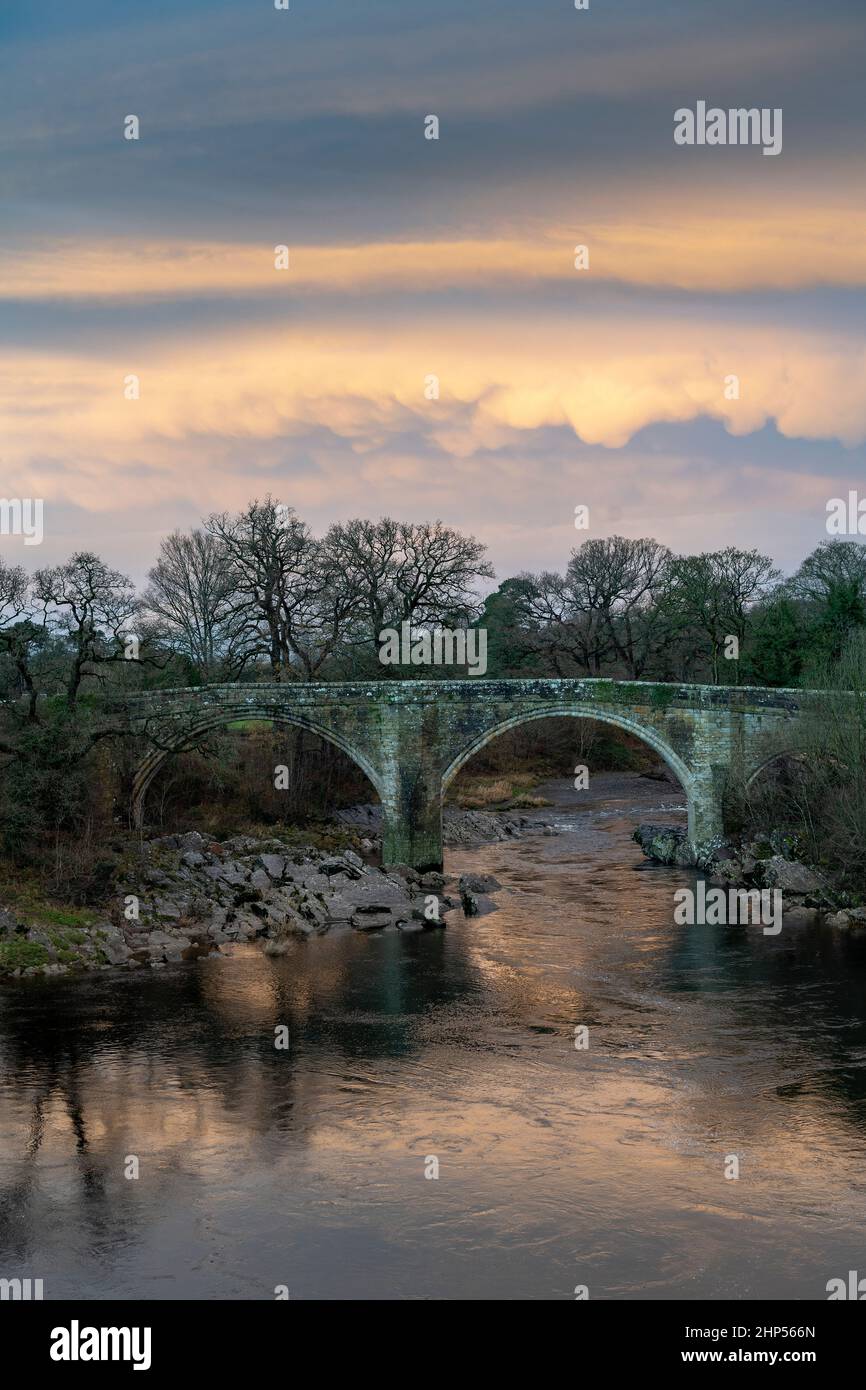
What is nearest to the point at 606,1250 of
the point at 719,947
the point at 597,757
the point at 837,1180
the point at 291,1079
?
the point at 837,1180

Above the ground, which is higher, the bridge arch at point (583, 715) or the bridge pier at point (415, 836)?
the bridge arch at point (583, 715)

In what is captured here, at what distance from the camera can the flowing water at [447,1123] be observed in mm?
14492

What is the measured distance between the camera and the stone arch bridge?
36500 mm

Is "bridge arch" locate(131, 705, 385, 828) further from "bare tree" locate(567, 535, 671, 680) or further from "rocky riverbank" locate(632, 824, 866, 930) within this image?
"bare tree" locate(567, 535, 671, 680)

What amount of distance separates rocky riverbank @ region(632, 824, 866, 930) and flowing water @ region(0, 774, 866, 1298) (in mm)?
2337

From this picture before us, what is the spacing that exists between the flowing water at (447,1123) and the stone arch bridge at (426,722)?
8.28 m

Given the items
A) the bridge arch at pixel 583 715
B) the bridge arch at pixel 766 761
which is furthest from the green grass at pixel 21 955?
the bridge arch at pixel 766 761

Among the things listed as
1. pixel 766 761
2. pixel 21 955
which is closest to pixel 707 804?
pixel 766 761

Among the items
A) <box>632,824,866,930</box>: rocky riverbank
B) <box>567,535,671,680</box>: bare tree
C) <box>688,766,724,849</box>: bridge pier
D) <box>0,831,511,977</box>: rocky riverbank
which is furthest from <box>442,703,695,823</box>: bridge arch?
<box>567,535,671,680</box>: bare tree

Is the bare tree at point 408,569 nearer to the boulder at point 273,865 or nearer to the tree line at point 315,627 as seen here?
the tree line at point 315,627

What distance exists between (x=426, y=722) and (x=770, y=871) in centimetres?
1051

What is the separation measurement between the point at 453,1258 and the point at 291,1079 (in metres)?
6.14

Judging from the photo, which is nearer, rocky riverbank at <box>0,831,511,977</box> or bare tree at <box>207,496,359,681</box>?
rocky riverbank at <box>0,831,511,977</box>
